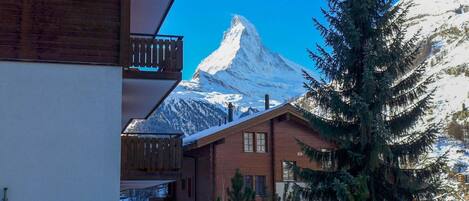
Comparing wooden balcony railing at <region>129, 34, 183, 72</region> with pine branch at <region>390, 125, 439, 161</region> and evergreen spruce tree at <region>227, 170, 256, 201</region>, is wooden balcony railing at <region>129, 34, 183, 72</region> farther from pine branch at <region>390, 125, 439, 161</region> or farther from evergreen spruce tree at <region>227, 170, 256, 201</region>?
pine branch at <region>390, 125, 439, 161</region>

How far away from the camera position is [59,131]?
38.9 ft

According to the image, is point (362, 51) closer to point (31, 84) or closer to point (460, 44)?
point (31, 84)

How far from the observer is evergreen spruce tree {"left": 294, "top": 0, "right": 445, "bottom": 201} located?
1330cm

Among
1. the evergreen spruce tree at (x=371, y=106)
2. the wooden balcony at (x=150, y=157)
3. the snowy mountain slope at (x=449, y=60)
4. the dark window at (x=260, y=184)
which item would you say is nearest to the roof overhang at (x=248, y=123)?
the dark window at (x=260, y=184)

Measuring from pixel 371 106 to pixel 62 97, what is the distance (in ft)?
21.6

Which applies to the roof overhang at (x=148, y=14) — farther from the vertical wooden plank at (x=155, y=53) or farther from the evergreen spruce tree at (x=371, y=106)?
the evergreen spruce tree at (x=371, y=106)

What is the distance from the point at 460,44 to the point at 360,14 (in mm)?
98475

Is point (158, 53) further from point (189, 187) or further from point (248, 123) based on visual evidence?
point (189, 187)

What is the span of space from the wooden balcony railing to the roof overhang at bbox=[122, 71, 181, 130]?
0.57ft

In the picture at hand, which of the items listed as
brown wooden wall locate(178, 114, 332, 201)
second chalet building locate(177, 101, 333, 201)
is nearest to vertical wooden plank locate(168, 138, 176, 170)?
second chalet building locate(177, 101, 333, 201)

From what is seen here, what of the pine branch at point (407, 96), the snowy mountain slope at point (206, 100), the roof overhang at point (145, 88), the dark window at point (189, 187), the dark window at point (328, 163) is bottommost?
the dark window at point (189, 187)

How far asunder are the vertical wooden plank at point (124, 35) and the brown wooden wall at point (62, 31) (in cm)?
2

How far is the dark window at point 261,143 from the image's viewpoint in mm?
25359

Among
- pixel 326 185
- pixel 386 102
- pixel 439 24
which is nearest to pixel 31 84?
pixel 326 185
